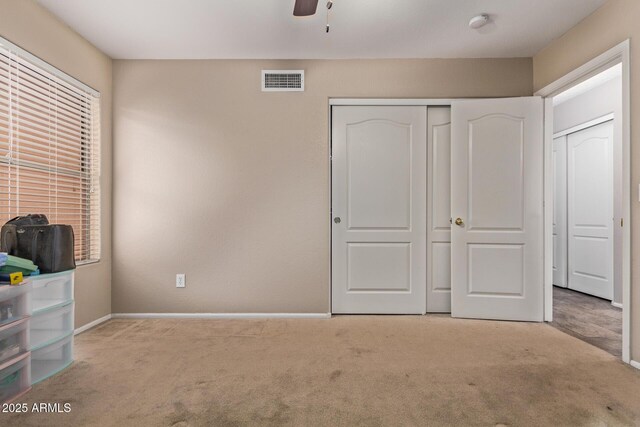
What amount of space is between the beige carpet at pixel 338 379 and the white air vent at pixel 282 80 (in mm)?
2282

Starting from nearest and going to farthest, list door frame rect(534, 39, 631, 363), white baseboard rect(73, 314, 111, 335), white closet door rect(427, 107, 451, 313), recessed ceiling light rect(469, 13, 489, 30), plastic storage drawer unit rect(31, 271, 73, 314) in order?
plastic storage drawer unit rect(31, 271, 73, 314), door frame rect(534, 39, 631, 363), recessed ceiling light rect(469, 13, 489, 30), white baseboard rect(73, 314, 111, 335), white closet door rect(427, 107, 451, 313)

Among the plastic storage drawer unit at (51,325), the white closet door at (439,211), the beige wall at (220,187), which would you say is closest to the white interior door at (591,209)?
the beige wall at (220,187)

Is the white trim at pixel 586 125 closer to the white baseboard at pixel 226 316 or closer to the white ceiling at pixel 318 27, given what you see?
the white ceiling at pixel 318 27

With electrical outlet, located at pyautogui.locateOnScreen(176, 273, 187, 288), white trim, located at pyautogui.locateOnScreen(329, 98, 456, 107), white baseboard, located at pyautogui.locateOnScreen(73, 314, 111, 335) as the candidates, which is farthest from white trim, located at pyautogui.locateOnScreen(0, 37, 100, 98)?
white trim, located at pyautogui.locateOnScreen(329, 98, 456, 107)

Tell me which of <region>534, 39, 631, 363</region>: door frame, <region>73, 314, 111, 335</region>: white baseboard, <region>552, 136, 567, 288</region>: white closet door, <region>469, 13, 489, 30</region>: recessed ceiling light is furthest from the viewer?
<region>552, 136, 567, 288</region>: white closet door

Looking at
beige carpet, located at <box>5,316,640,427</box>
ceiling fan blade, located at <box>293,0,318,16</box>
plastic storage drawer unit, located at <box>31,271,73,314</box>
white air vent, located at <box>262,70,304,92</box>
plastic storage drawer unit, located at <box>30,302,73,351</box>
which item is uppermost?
white air vent, located at <box>262,70,304,92</box>

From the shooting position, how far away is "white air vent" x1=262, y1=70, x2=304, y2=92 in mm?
3465

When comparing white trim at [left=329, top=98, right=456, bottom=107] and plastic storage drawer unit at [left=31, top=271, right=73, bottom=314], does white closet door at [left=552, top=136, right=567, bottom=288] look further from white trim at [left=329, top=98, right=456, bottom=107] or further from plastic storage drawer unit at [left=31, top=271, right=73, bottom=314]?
plastic storage drawer unit at [left=31, top=271, right=73, bottom=314]

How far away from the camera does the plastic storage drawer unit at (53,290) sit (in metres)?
2.26

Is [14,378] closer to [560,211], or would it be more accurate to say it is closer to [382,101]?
[382,101]

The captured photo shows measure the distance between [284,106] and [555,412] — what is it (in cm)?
309

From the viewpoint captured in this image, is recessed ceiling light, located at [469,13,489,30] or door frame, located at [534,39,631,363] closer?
door frame, located at [534,39,631,363]

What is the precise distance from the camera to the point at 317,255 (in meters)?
3.48

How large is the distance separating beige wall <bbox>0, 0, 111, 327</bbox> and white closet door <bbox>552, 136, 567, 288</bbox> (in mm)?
5456
